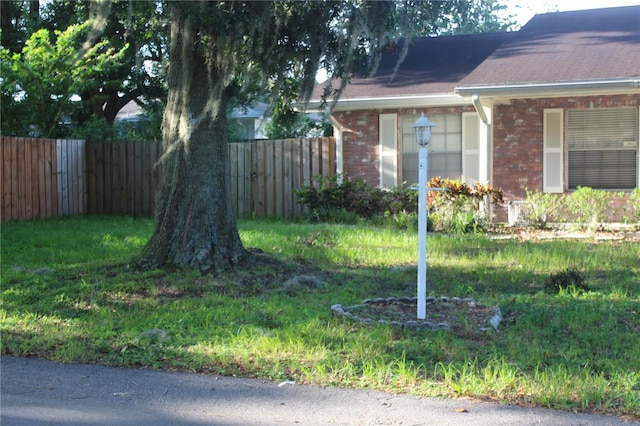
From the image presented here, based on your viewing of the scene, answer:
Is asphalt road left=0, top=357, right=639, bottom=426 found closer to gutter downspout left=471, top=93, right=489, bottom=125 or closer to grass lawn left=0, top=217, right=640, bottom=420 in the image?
grass lawn left=0, top=217, right=640, bottom=420

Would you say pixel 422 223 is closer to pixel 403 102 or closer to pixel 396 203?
pixel 396 203

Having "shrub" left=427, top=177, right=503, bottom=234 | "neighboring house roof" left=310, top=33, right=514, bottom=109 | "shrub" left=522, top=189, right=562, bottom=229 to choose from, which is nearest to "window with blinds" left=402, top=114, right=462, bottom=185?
"neighboring house roof" left=310, top=33, right=514, bottom=109

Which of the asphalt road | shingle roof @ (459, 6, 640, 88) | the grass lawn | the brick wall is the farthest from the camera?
the brick wall

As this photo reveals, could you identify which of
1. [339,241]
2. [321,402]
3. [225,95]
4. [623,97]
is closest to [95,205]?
[339,241]

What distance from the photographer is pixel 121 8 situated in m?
11.4

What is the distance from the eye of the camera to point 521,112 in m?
13.9

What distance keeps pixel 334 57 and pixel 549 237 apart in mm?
5269

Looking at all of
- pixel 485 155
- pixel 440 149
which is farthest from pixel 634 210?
pixel 440 149

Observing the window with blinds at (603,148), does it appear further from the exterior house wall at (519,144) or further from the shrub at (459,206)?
the shrub at (459,206)

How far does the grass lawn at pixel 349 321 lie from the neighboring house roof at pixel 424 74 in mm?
4786

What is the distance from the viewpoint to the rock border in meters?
6.21

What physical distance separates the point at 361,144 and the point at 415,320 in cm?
949

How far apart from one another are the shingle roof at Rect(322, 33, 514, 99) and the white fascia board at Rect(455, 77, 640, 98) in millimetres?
1821

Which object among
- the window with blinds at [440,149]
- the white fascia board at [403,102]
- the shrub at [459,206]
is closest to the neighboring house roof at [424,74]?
the white fascia board at [403,102]
